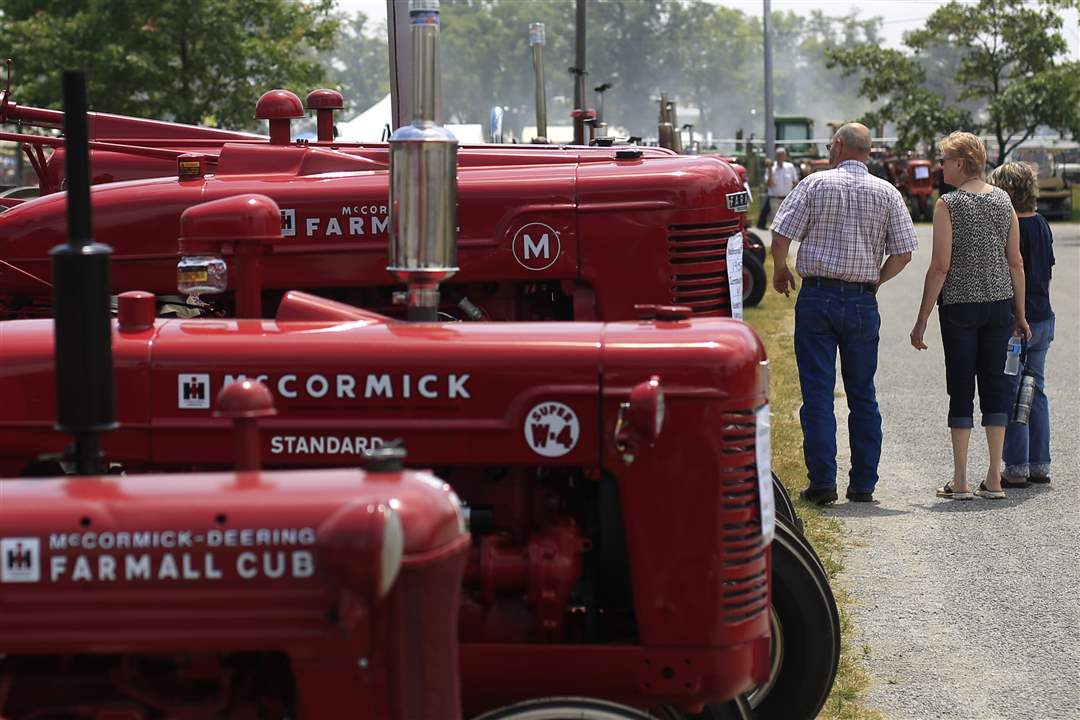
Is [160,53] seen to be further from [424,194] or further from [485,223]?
[424,194]

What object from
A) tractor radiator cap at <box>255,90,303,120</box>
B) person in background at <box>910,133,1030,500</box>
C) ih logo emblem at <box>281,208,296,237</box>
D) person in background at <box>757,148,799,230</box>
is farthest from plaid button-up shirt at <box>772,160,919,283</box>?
person in background at <box>757,148,799,230</box>

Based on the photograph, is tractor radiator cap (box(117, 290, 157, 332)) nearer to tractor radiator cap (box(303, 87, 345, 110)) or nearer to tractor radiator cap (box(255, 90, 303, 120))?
tractor radiator cap (box(255, 90, 303, 120))

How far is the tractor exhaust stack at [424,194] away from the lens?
4000 mm

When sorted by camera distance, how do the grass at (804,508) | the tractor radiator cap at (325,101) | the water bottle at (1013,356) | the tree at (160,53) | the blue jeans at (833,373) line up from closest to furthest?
the grass at (804,508) → the tractor radiator cap at (325,101) → the blue jeans at (833,373) → the water bottle at (1013,356) → the tree at (160,53)

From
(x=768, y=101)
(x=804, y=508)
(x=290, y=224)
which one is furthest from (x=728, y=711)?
(x=768, y=101)

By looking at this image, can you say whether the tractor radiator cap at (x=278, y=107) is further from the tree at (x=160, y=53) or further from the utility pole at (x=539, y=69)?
the tree at (x=160, y=53)

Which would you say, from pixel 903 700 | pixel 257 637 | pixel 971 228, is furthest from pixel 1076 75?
pixel 257 637

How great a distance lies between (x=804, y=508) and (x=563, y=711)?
4847 millimetres

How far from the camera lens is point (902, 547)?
7.46 metres

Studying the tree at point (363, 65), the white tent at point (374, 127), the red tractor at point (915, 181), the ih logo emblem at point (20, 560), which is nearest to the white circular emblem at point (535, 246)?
the ih logo emblem at point (20, 560)

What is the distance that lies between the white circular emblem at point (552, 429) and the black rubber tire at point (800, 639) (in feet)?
3.65

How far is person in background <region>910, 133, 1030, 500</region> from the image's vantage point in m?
8.27

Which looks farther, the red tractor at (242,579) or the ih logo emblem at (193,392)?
the ih logo emblem at (193,392)

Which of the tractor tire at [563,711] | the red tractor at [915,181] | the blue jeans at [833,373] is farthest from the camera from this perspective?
the red tractor at [915,181]
